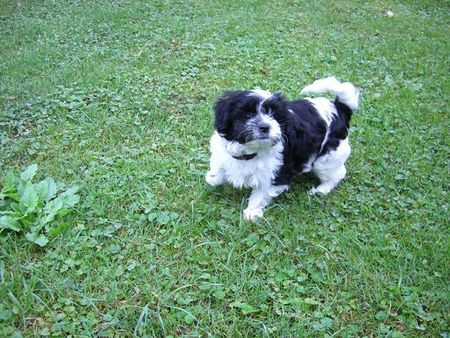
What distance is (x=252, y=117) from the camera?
2.98 meters

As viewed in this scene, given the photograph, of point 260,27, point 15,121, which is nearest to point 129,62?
point 15,121

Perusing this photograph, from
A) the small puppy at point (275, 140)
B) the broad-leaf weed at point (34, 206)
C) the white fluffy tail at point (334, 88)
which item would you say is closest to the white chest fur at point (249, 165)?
the small puppy at point (275, 140)

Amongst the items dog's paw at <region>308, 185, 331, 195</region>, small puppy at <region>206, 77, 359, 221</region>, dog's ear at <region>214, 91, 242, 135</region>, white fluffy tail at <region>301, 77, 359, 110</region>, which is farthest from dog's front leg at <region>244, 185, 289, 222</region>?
white fluffy tail at <region>301, 77, 359, 110</region>

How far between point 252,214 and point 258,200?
5.0 inches

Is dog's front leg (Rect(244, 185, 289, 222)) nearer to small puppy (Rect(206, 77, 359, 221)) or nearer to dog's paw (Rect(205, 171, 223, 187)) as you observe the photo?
small puppy (Rect(206, 77, 359, 221))

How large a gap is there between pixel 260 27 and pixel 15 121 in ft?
14.6

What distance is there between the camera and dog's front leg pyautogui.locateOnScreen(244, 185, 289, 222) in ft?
11.3

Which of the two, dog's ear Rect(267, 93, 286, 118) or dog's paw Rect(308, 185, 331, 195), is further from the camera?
dog's paw Rect(308, 185, 331, 195)

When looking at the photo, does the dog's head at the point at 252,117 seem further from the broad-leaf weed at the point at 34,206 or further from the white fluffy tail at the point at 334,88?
the broad-leaf weed at the point at 34,206

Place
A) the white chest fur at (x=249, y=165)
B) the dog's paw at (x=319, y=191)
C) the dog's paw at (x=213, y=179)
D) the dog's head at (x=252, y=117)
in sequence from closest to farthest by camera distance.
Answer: the dog's head at (x=252, y=117)
the white chest fur at (x=249, y=165)
the dog's paw at (x=213, y=179)
the dog's paw at (x=319, y=191)

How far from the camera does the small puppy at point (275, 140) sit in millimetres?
3000

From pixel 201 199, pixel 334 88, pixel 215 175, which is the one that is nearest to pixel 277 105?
pixel 334 88

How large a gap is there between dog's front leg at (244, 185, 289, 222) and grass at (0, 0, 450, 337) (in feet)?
0.30

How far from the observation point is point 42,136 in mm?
4273
